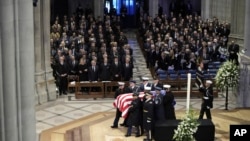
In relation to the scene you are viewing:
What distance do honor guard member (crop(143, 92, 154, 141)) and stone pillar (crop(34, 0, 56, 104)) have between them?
526cm

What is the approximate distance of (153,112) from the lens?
14.5 m

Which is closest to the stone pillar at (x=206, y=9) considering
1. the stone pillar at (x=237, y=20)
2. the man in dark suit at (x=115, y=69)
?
the stone pillar at (x=237, y=20)

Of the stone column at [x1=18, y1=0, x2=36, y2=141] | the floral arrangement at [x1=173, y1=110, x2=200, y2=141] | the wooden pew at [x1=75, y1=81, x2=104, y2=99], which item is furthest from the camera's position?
the wooden pew at [x1=75, y1=81, x2=104, y2=99]

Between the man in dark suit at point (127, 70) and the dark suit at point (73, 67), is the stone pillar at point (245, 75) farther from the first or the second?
the dark suit at point (73, 67)

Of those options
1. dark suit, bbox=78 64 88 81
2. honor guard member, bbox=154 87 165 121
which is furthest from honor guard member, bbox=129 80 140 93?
dark suit, bbox=78 64 88 81

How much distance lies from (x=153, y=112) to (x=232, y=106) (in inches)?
209

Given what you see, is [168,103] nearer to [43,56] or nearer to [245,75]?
[245,75]

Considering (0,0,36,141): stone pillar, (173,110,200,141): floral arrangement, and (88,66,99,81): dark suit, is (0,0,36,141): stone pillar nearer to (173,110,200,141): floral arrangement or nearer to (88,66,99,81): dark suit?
(173,110,200,141): floral arrangement

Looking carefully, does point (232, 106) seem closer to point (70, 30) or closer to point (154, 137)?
point (154, 137)

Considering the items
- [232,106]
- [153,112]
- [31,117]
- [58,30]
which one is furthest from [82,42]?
[31,117]

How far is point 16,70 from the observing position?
343 inches

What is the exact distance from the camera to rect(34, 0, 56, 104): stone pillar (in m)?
18.3

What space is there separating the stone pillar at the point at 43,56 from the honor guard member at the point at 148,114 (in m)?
5.26

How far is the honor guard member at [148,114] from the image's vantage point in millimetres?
14344
